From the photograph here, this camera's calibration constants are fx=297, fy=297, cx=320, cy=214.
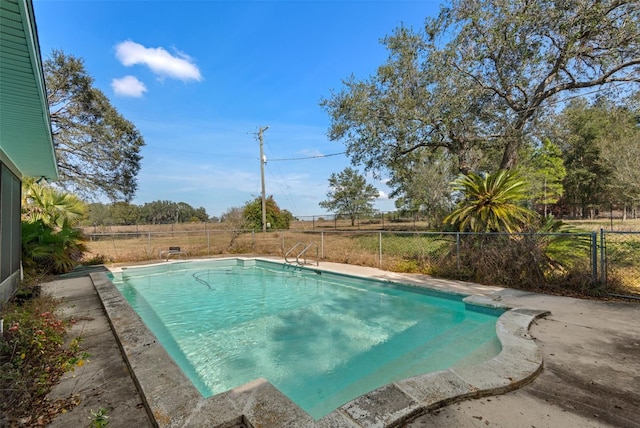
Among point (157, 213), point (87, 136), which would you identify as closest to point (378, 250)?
point (87, 136)

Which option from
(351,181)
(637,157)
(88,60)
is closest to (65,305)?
(88,60)

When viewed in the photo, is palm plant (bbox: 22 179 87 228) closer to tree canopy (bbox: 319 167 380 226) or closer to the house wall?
the house wall

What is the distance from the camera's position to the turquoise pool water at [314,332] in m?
3.36

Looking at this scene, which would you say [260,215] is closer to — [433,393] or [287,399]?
[287,399]

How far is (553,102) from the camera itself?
912 centimetres

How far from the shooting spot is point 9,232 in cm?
474

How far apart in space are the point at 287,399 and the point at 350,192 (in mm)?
31756

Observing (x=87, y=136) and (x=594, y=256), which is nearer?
(x=594, y=256)

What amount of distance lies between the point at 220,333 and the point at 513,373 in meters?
4.01

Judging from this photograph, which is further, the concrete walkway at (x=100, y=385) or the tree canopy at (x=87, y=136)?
the tree canopy at (x=87, y=136)

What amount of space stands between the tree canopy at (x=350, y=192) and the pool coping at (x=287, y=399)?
30.2 metres

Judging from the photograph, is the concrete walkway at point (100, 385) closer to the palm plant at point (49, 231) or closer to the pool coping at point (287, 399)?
the pool coping at point (287, 399)

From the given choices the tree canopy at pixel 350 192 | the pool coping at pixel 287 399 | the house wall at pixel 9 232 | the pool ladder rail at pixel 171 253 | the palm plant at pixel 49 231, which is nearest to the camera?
the pool coping at pixel 287 399

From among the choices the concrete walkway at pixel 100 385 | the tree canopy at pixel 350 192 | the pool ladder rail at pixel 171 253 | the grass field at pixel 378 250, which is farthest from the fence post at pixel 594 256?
the tree canopy at pixel 350 192
